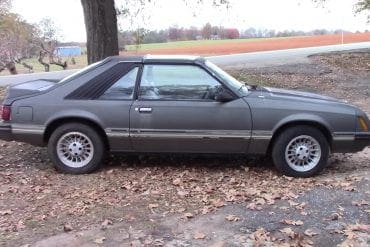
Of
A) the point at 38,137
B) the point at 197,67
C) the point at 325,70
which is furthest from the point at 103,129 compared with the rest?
the point at 325,70

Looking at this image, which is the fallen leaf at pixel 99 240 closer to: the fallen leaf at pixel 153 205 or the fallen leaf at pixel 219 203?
the fallen leaf at pixel 153 205

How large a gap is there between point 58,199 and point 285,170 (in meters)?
2.67

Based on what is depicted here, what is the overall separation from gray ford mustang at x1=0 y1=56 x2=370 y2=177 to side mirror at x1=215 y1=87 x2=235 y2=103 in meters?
0.01

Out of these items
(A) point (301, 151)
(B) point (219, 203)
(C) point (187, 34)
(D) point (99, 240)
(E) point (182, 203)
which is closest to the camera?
(D) point (99, 240)

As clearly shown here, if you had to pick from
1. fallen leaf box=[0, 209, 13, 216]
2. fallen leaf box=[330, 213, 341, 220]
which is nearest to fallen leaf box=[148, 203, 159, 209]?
fallen leaf box=[0, 209, 13, 216]

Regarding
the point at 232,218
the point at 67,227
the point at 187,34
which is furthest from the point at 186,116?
the point at 187,34

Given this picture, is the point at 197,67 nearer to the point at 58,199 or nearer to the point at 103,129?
the point at 103,129

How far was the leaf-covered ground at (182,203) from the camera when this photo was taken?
496 cm

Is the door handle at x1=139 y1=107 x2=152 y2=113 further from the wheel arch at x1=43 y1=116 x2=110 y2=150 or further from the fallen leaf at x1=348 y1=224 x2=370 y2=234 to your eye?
the fallen leaf at x1=348 y1=224 x2=370 y2=234

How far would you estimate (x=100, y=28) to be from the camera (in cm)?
1077

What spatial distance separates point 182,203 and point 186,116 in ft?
4.14

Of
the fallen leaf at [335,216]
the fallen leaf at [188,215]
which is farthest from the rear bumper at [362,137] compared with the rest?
the fallen leaf at [188,215]

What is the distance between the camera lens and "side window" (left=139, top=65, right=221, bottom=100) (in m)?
6.84

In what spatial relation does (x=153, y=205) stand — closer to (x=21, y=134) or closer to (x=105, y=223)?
(x=105, y=223)
